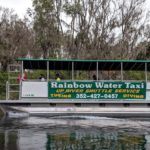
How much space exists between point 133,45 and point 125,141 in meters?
40.0

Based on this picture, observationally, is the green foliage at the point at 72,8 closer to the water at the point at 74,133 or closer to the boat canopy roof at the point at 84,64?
the boat canopy roof at the point at 84,64

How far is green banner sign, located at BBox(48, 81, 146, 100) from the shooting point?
2639cm

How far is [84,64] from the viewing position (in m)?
28.2

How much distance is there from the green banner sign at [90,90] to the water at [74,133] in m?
1.20

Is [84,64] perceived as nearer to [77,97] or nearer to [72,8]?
[77,97]

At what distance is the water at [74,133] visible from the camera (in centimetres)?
1625

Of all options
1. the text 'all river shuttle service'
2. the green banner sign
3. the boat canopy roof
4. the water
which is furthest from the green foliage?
the water

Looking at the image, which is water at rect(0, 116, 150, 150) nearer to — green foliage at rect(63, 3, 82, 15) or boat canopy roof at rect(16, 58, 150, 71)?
boat canopy roof at rect(16, 58, 150, 71)

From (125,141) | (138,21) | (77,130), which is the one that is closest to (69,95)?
(77,130)

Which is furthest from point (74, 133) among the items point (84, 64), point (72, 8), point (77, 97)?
point (72, 8)

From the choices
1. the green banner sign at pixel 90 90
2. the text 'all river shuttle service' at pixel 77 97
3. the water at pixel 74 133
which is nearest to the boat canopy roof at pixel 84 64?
the text 'all river shuttle service' at pixel 77 97

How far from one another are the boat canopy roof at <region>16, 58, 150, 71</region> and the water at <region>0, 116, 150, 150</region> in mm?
3036

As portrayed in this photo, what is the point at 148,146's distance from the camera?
53.5 ft

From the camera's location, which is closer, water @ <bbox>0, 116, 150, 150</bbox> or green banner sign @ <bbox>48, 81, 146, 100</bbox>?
water @ <bbox>0, 116, 150, 150</bbox>
